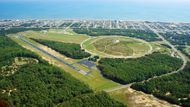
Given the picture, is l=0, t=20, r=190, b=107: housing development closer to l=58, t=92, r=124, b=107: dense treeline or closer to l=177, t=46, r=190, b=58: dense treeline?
l=58, t=92, r=124, b=107: dense treeline

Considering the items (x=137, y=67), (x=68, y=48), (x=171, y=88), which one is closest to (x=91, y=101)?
(x=171, y=88)

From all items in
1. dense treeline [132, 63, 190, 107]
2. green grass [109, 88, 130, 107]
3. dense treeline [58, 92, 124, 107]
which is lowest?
green grass [109, 88, 130, 107]

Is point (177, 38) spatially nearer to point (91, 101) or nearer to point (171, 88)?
point (171, 88)

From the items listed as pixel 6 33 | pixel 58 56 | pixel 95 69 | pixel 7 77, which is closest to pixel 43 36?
pixel 6 33

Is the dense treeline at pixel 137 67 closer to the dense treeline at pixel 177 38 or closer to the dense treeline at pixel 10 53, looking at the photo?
the dense treeline at pixel 10 53

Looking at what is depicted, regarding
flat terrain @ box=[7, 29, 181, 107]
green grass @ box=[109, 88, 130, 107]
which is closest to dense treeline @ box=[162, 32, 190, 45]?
flat terrain @ box=[7, 29, 181, 107]
